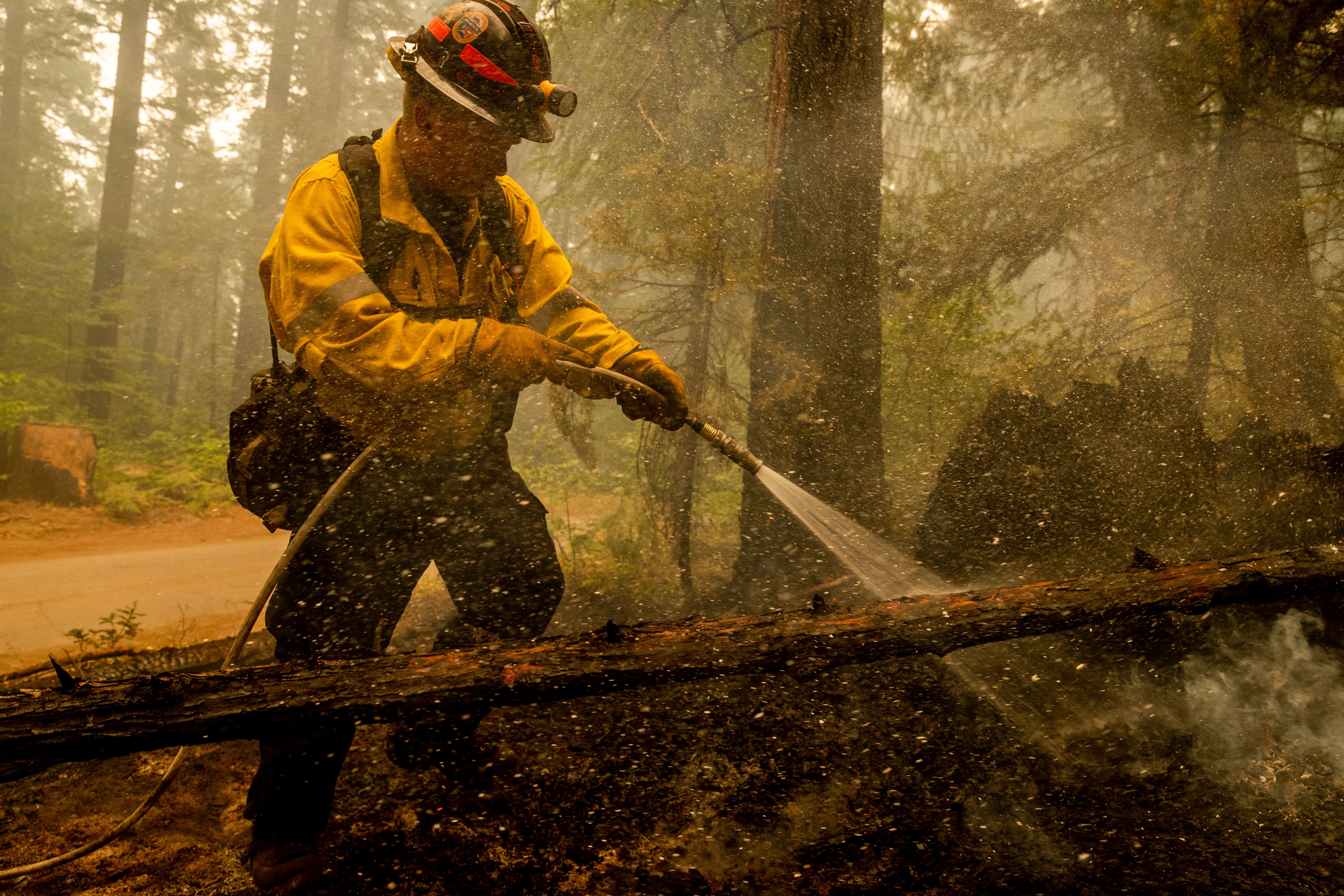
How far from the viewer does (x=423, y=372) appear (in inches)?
87.7

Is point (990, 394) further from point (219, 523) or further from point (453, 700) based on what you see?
point (219, 523)

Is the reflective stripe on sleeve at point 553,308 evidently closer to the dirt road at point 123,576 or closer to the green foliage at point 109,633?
the green foliage at point 109,633

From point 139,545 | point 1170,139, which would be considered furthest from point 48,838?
point 1170,139

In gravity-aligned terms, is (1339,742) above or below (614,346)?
below

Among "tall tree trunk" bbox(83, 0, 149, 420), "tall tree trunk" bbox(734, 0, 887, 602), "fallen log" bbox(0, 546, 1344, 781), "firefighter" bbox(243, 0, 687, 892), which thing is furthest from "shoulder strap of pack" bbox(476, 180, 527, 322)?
"tall tree trunk" bbox(83, 0, 149, 420)

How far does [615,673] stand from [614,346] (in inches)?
55.2

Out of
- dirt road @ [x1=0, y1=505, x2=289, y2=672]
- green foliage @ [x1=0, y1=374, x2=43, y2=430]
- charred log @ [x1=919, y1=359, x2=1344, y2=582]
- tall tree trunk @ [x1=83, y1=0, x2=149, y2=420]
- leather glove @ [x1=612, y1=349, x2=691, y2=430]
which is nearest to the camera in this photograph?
leather glove @ [x1=612, y1=349, x2=691, y2=430]

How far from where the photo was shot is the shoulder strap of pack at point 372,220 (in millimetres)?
2354

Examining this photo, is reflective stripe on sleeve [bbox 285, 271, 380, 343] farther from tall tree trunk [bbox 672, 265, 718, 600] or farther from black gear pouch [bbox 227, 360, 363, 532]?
tall tree trunk [bbox 672, 265, 718, 600]

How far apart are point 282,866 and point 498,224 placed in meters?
2.38

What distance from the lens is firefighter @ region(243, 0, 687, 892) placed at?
2180 mm

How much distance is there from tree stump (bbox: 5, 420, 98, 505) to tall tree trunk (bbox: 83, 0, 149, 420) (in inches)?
240

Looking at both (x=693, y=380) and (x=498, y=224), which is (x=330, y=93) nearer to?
(x=693, y=380)

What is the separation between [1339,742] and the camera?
7.88 feet
